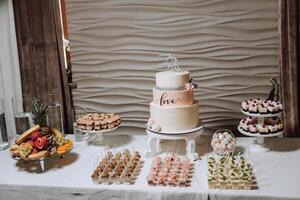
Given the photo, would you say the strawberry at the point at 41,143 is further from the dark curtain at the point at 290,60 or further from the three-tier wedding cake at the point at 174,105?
the dark curtain at the point at 290,60

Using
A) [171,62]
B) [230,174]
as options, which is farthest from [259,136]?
[171,62]

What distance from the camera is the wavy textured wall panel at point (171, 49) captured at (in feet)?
6.79

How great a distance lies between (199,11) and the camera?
6.85 feet

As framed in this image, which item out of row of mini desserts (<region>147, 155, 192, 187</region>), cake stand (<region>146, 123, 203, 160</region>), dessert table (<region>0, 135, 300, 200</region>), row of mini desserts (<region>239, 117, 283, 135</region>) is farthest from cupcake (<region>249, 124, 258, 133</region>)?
row of mini desserts (<region>147, 155, 192, 187</region>)

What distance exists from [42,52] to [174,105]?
3.13ft

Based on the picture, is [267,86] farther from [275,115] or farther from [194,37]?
[194,37]

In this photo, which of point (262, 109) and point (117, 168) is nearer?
point (117, 168)

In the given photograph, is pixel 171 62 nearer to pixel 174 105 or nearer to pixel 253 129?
pixel 174 105

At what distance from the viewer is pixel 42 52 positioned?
2.30 m

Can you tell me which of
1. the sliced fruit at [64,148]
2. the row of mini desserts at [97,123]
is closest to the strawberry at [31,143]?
the sliced fruit at [64,148]

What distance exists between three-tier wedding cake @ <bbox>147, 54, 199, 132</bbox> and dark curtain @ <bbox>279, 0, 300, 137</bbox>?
0.53 m

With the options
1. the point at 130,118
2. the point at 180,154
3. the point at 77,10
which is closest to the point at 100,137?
the point at 130,118

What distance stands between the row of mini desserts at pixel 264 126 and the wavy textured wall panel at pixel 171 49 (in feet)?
0.86

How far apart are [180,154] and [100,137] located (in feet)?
1.54
